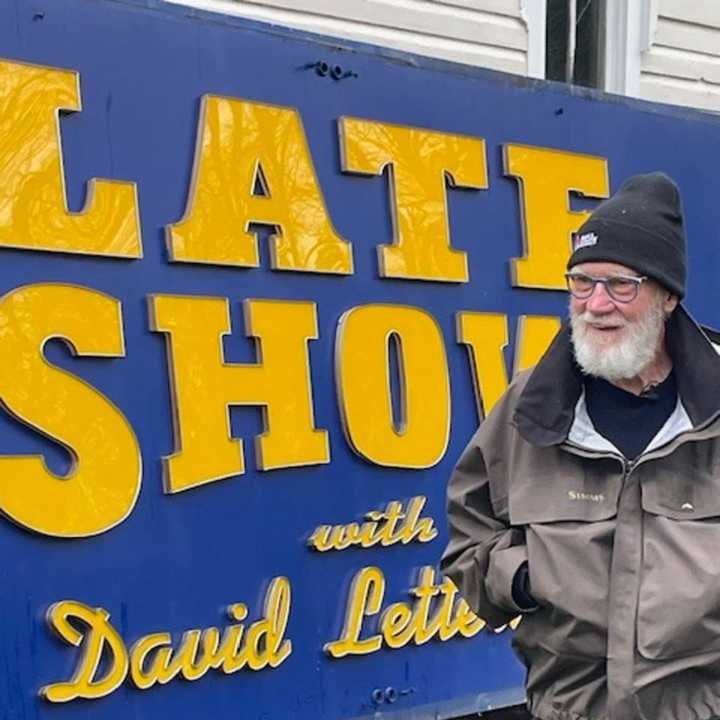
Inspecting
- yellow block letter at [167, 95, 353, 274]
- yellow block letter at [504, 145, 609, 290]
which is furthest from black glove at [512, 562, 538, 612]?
yellow block letter at [504, 145, 609, 290]

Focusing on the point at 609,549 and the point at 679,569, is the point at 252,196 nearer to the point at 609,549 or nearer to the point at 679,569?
the point at 609,549

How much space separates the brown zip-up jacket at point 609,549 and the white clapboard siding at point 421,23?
6.02 ft

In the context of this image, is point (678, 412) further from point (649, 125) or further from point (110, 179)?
point (649, 125)

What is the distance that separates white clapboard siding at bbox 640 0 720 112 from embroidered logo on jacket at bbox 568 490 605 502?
114 inches

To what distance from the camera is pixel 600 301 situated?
1.95m

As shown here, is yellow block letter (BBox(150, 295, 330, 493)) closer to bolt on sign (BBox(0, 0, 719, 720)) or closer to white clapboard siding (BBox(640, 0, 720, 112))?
bolt on sign (BBox(0, 0, 719, 720))

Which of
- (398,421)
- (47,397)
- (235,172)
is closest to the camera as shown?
(47,397)

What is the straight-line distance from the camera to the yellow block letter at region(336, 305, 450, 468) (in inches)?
110

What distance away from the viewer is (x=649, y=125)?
356cm

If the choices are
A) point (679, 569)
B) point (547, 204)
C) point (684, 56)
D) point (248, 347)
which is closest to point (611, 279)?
point (679, 569)

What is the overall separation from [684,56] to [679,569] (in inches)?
125

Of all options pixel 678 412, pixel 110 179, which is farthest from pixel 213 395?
pixel 678 412

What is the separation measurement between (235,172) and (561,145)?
1.13 metres

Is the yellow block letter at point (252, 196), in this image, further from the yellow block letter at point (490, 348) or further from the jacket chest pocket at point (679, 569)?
the jacket chest pocket at point (679, 569)
